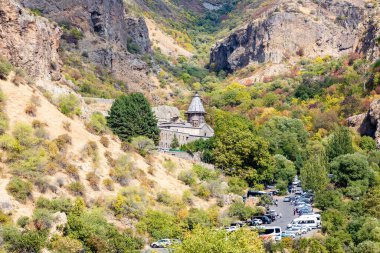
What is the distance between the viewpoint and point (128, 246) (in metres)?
40.6

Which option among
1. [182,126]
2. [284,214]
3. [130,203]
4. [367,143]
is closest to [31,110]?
[130,203]

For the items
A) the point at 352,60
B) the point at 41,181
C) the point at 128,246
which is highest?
the point at 352,60

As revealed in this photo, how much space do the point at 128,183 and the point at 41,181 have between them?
8.39m

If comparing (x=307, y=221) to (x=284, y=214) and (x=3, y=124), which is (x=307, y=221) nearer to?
(x=284, y=214)

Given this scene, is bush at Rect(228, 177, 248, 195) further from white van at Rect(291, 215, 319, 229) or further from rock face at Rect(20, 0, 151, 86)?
rock face at Rect(20, 0, 151, 86)

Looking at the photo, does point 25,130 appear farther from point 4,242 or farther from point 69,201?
point 4,242

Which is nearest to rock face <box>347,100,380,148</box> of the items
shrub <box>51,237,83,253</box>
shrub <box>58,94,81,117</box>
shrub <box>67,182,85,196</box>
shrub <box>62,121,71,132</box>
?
shrub <box>58,94,81,117</box>

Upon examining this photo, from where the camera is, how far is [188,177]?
58406 mm

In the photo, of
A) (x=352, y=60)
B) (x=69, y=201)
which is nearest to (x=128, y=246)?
(x=69, y=201)

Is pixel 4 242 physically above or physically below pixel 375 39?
below

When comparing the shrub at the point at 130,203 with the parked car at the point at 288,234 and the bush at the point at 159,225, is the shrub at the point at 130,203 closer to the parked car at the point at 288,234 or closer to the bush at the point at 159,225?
the bush at the point at 159,225

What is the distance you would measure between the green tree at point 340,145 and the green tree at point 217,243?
3722 centimetres

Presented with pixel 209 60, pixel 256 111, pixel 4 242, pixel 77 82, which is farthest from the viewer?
pixel 209 60

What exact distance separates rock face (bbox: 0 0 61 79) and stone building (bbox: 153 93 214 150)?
2275cm
